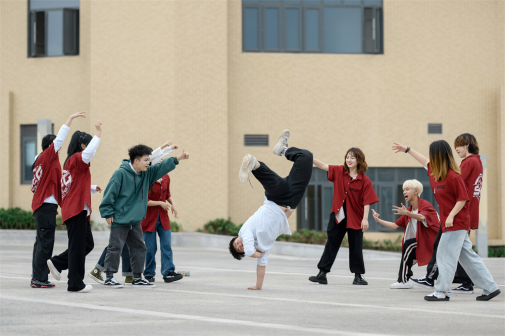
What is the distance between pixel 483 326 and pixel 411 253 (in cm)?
350

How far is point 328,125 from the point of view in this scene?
79.3ft

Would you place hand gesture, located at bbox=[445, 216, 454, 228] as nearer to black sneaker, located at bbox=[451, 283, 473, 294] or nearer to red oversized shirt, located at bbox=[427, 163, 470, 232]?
red oversized shirt, located at bbox=[427, 163, 470, 232]

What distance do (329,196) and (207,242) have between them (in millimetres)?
5445

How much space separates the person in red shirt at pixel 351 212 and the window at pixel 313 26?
15.1 meters

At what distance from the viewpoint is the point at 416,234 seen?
9.34 metres

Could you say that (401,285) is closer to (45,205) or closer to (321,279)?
(321,279)

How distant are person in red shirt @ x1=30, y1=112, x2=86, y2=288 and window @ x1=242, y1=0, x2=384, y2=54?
16.3m

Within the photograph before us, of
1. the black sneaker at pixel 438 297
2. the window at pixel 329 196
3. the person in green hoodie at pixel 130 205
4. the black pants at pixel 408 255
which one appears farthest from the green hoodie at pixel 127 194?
the window at pixel 329 196

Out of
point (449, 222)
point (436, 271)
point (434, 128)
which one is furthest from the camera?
point (434, 128)

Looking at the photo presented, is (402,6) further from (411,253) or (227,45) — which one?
(411,253)

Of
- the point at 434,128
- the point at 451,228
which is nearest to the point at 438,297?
the point at 451,228

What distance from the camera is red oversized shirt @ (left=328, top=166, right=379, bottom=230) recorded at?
9.57 meters

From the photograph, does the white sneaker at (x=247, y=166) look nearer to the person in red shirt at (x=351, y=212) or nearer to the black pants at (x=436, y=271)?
the person in red shirt at (x=351, y=212)

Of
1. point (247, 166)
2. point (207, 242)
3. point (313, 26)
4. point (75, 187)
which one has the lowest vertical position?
point (207, 242)
